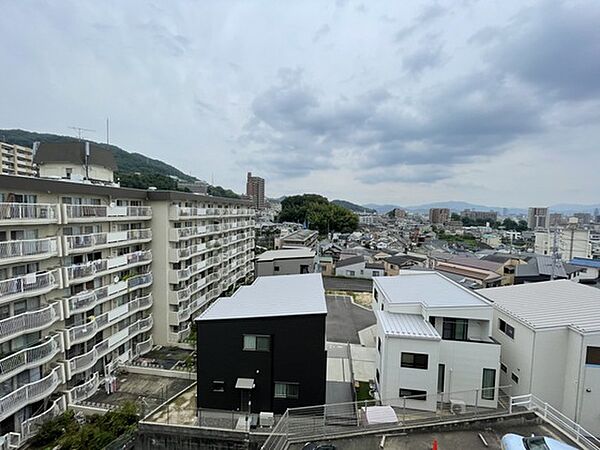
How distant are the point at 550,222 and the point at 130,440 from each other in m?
171

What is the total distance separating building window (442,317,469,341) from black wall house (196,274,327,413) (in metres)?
5.70

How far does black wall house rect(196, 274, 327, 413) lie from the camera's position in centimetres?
1262

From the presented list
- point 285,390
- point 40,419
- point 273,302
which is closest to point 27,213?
point 40,419

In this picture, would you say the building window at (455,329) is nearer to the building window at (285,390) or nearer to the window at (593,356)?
the window at (593,356)

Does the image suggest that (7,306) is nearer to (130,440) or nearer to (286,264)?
(130,440)

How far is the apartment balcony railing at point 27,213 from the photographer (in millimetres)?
11188

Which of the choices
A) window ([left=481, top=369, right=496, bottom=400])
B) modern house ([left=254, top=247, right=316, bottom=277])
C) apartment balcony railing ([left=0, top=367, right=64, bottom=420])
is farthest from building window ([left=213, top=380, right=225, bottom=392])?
modern house ([left=254, top=247, right=316, bottom=277])

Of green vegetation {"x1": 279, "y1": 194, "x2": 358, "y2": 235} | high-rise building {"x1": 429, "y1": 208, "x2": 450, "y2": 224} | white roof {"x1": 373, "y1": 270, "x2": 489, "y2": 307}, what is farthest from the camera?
high-rise building {"x1": 429, "y1": 208, "x2": 450, "y2": 224}

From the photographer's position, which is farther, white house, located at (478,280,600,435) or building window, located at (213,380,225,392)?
building window, located at (213,380,225,392)

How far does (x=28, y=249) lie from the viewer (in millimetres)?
11930

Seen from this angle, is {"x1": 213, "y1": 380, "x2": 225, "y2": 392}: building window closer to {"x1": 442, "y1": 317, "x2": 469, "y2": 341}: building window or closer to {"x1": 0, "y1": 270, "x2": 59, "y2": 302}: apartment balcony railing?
{"x1": 0, "y1": 270, "x2": 59, "y2": 302}: apartment balcony railing

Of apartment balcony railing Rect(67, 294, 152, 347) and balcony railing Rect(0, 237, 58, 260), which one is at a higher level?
balcony railing Rect(0, 237, 58, 260)

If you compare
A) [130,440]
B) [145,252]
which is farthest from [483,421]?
[145,252]

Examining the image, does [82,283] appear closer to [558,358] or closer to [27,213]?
[27,213]
